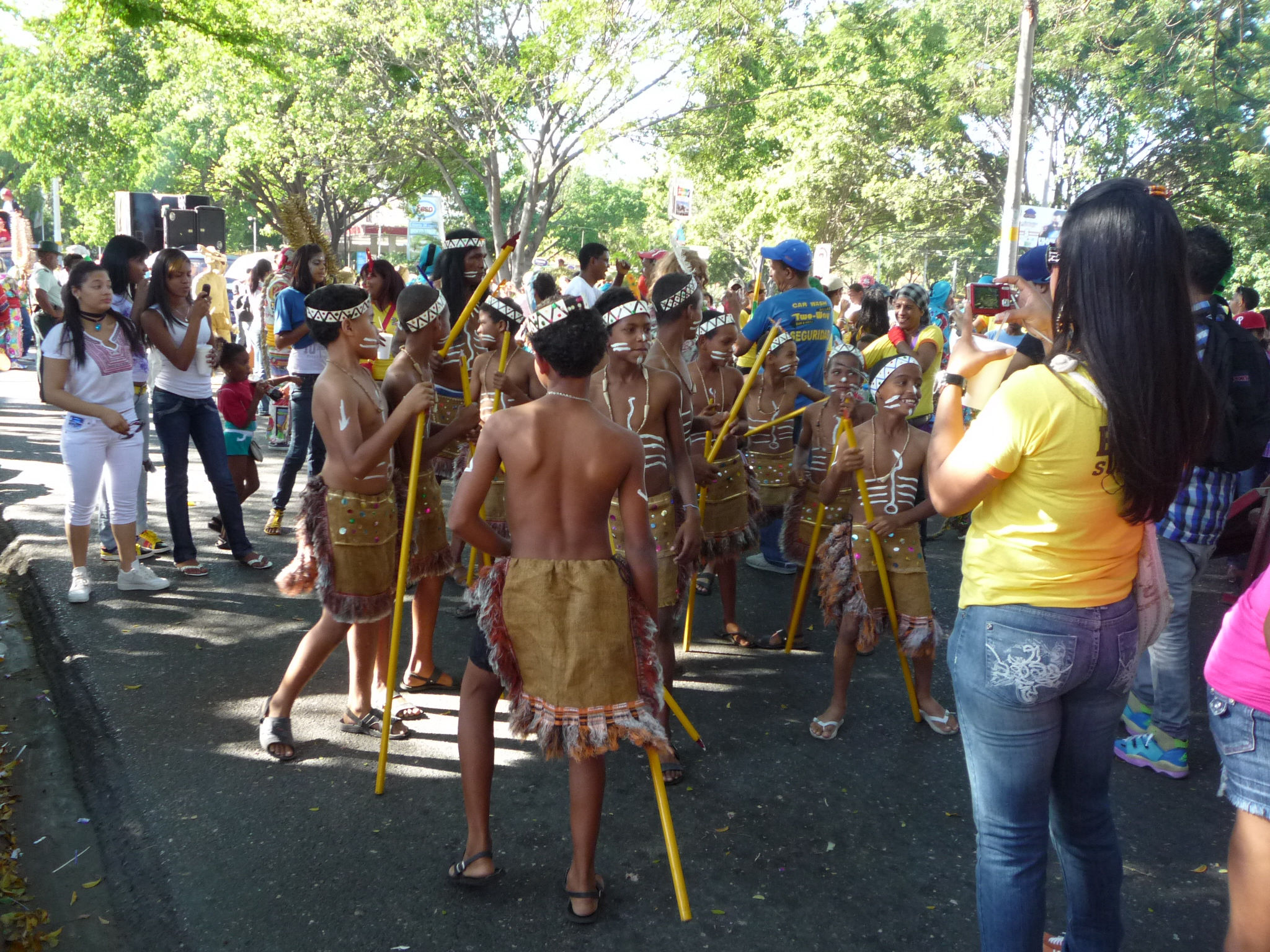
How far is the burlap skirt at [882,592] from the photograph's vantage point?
15.2 ft

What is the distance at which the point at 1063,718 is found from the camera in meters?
2.42

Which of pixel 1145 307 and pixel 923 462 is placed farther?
pixel 923 462

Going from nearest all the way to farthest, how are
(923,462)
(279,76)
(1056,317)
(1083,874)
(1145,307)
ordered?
(1145,307) → (1056,317) → (1083,874) → (923,462) → (279,76)

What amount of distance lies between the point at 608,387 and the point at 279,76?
1135cm

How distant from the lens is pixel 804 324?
6.88 m

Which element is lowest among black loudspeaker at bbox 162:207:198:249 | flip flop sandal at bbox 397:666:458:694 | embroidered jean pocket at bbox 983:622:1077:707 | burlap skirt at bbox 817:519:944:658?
flip flop sandal at bbox 397:666:458:694

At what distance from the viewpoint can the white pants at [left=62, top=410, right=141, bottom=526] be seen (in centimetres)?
580

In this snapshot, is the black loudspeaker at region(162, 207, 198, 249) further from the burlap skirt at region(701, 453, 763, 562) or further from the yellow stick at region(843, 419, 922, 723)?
the yellow stick at region(843, 419, 922, 723)

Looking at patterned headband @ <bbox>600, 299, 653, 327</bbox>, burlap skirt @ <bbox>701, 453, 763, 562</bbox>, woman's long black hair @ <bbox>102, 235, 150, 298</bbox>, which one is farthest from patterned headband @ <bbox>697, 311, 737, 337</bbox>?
woman's long black hair @ <bbox>102, 235, 150, 298</bbox>

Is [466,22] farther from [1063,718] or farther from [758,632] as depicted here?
[1063,718]

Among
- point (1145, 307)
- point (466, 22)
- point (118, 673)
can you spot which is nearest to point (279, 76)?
point (466, 22)

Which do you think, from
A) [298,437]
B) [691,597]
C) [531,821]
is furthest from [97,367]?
[531,821]

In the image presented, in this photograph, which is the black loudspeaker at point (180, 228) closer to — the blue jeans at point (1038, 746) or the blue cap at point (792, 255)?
the blue cap at point (792, 255)

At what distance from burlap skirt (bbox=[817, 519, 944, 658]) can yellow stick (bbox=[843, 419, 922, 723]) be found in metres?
0.03
